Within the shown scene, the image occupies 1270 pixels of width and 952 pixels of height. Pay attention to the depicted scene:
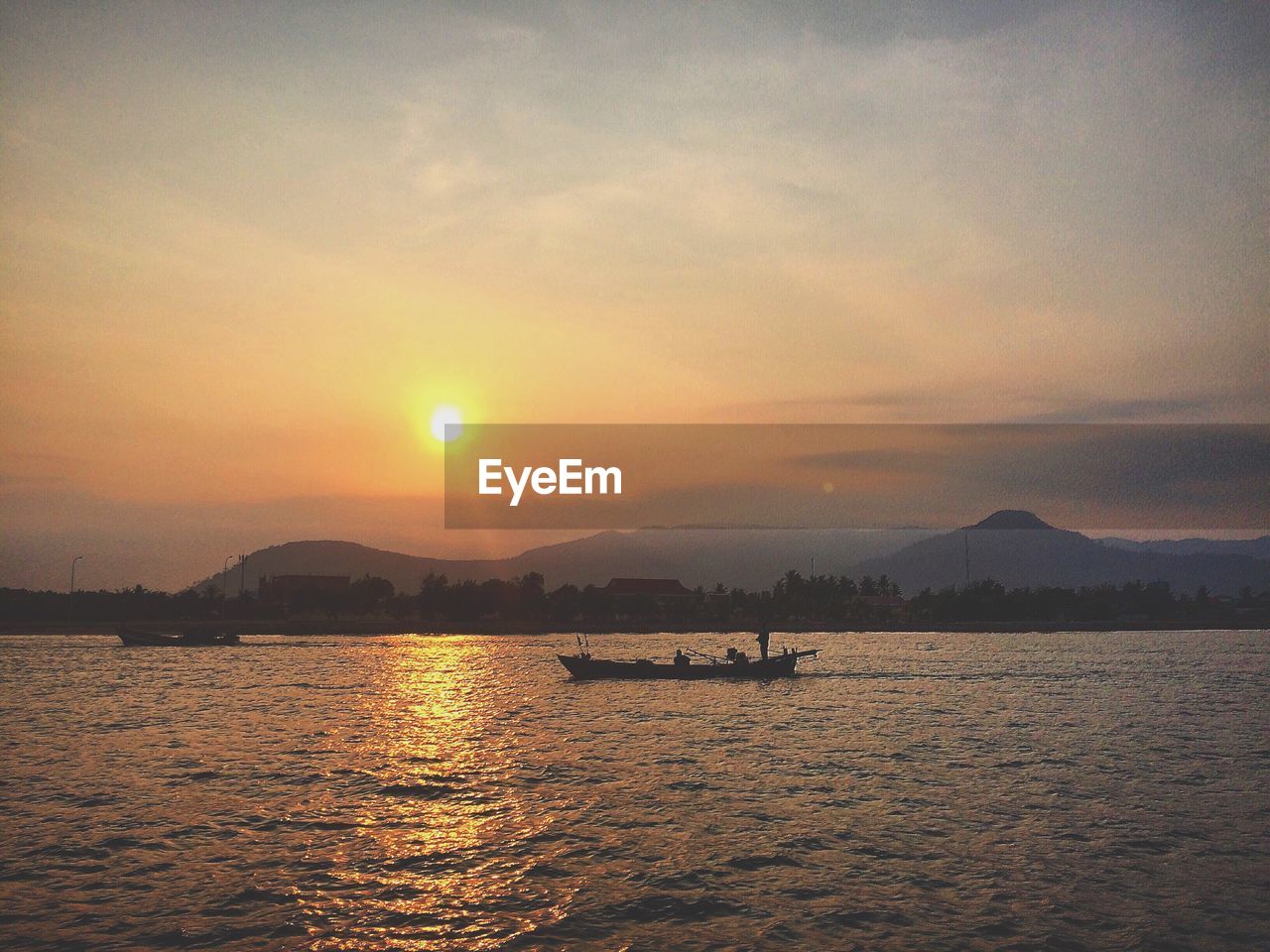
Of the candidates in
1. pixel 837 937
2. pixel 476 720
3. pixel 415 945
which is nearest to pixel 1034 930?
pixel 837 937

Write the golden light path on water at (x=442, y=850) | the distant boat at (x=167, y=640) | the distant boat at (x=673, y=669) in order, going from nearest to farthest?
the golden light path on water at (x=442, y=850)
the distant boat at (x=673, y=669)
the distant boat at (x=167, y=640)

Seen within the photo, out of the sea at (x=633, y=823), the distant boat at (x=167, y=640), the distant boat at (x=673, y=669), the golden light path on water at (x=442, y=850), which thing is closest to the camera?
the golden light path on water at (x=442, y=850)

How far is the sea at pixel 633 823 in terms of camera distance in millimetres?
21531

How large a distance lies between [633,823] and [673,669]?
54271mm

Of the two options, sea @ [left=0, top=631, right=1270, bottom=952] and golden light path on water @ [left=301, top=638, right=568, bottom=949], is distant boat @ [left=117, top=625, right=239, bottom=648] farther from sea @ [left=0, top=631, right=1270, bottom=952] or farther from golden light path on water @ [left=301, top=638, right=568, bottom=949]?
golden light path on water @ [left=301, top=638, right=568, bottom=949]

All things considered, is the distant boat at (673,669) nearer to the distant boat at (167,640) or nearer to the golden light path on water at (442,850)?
the golden light path on water at (442,850)

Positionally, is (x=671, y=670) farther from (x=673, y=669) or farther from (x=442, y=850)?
(x=442, y=850)

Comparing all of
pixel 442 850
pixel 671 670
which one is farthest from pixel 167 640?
pixel 442 850

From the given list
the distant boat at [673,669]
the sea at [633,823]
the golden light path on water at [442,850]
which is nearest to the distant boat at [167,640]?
the sea at [633,823]

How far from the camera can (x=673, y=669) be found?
85562 millimetres

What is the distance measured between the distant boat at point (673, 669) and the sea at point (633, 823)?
10.6 meters

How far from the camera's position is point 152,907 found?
22.6 m

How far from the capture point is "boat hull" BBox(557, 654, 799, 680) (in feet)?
280

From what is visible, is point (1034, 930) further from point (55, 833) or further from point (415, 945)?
point (55, 833)
